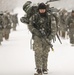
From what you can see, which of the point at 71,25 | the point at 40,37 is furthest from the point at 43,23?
the point at 71,25

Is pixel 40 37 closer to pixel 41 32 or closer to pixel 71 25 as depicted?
pixel 41 32

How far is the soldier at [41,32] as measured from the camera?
33.8 ft

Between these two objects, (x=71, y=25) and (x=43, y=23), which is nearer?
(x=43, y=23)

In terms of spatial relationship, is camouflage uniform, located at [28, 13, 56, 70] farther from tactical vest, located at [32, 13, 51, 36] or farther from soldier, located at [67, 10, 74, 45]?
soldier, located at [67, 10, 74, 45]

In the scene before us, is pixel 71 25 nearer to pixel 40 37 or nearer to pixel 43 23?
pixel 43 23

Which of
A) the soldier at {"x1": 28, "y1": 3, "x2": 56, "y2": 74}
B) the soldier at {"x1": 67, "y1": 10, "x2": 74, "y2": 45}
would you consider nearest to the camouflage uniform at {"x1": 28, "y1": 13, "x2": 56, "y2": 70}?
the soldier at {"x1": 28, "y1": 3, "x2": 56, "y2": 74}

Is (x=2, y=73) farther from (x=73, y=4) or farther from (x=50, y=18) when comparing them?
(x=73, y=4)

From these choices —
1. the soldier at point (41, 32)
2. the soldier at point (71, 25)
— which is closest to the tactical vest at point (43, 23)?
the soldier at point (41, 32)

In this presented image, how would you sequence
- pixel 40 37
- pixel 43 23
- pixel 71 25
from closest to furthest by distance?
1. pixel 40 37
2. pixel 43 23
3. pixel 71 25

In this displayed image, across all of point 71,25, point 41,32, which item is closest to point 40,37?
point 41,32

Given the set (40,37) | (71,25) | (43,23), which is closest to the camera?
(40,37)

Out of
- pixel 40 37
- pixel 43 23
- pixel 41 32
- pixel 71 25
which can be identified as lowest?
pixel 71 25

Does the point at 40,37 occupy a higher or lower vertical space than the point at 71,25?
higher

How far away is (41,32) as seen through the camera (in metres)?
10.4
